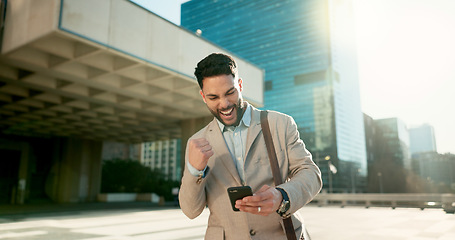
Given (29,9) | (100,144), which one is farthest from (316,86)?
(29,9)

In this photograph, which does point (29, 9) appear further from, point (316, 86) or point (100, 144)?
point (316, 86)

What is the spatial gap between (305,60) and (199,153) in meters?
126

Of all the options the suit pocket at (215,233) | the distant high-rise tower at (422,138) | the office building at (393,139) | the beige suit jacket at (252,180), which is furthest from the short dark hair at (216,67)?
the office building at (393,139)

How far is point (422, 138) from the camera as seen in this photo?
81562 millimetres

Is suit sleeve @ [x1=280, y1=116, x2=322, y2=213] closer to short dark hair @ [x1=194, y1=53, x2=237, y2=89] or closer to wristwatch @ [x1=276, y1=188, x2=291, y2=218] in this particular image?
wristwatch @ [x1=276, y1=188, x2=291, y2=218]

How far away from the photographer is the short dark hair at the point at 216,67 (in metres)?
1.80

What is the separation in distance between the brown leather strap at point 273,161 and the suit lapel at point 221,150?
20cm

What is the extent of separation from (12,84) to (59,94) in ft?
7.51

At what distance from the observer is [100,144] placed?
3531cm

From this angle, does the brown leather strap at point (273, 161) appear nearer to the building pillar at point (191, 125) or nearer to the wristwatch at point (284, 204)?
the wristwatch at point (284, 204)

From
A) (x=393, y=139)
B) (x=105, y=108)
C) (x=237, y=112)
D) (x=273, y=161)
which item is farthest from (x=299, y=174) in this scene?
(x=393, y=139)

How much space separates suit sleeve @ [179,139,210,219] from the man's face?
0.31 metres

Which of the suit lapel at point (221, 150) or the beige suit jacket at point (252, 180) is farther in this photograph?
the suit lapel at point (221, 150)

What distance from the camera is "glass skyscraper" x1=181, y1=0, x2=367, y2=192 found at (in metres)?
116
